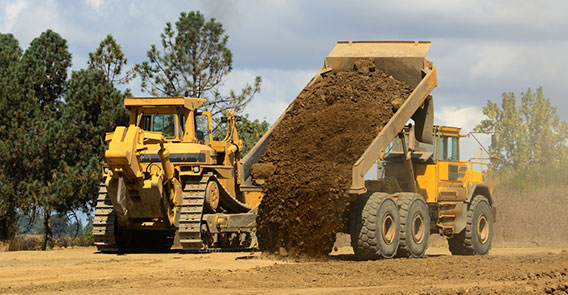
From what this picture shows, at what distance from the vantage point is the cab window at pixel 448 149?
21016mm

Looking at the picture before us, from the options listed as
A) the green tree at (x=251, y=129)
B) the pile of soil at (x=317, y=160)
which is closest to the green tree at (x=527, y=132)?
the green tree at (x=251, y=129)

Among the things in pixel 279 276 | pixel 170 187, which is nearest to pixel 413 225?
pixel 279 276

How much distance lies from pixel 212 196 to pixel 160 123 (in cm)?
230

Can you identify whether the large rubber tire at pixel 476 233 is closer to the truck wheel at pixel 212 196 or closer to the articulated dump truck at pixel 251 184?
the articulated dump truck at pixel 251 184

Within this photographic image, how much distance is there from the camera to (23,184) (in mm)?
28094

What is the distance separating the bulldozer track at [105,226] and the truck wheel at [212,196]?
7.40 ft

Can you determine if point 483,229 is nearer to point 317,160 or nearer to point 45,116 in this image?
point 317,160

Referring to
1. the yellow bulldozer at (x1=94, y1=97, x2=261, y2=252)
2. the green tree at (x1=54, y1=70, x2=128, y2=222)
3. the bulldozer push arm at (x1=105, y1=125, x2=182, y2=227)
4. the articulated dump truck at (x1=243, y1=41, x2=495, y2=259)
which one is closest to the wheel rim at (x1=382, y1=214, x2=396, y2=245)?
the articulated dump truck at (x1=243, y1=41, x2=495, y2=259)

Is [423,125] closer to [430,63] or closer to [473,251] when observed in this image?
[430,63]

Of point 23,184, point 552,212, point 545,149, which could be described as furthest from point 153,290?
point 545,149

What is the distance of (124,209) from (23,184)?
996 cm

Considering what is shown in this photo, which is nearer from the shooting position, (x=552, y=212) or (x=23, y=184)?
(x=23, y=184)

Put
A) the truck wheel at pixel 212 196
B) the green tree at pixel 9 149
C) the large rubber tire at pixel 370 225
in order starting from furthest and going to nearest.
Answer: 1. the green tree at pixel 9 149
2. the truck wheel at pixel 212 196
3. the large rubber tire at pixel 370 225

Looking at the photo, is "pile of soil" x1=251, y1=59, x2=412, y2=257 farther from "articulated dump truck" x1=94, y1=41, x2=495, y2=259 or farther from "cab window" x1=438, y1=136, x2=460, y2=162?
"cab window" x1=438, y1=136, x2=460, y2=162
